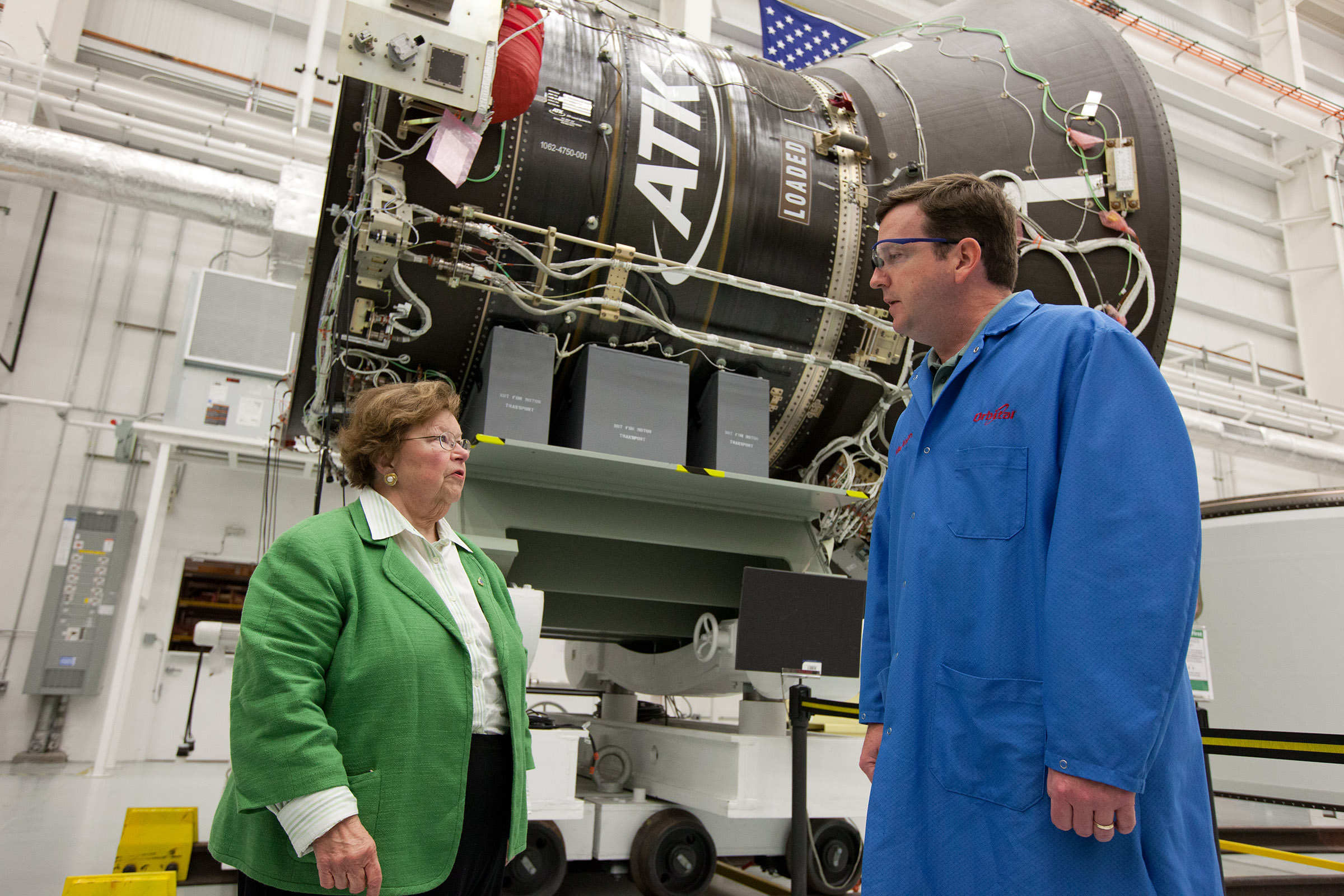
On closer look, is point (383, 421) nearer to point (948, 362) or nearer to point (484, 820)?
point (484, 820)

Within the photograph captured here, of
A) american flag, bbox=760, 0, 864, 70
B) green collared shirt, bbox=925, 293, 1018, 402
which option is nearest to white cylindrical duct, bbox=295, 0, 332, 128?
american flag, bbox=760, 0, 864, 70

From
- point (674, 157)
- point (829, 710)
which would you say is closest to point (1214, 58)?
point (674, 157)

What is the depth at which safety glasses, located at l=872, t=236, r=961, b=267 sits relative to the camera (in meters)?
1.46

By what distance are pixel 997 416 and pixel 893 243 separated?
391 millimetres

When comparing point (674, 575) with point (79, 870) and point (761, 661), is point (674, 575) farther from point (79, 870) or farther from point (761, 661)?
point (79, 870)

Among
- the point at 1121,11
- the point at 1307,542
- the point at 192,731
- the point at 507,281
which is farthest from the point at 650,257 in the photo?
the point at 1121,11

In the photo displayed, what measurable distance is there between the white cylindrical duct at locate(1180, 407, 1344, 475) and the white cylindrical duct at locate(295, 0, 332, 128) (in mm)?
9362

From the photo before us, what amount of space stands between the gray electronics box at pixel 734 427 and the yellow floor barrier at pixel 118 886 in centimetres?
195

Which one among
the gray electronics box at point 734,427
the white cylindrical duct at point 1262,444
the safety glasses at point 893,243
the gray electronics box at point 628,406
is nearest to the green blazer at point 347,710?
Answer: the safety glasses at point 893,243

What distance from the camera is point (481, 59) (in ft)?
A: 7.95

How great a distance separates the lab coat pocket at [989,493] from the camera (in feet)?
4.05

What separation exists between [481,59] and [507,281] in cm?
65

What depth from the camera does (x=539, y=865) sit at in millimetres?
2703

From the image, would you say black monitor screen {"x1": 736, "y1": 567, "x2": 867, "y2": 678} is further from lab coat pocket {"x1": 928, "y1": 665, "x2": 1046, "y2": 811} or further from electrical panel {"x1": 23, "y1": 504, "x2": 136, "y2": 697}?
electrical panel {"x1": 23, "y1": 504, "x2": 136, "y2": 697}
